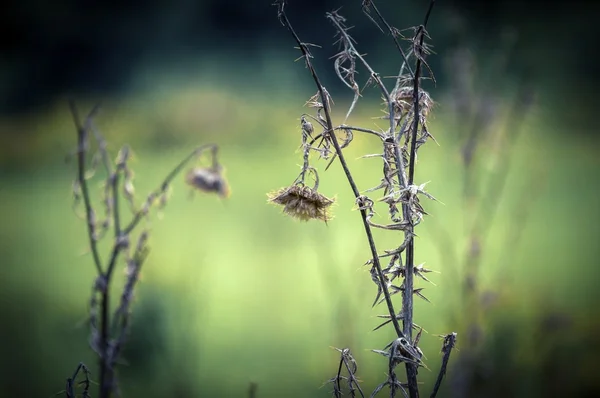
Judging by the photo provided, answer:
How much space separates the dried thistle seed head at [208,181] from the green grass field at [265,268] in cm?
64

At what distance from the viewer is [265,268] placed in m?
2.41

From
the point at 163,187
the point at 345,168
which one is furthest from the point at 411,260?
the point at 163,187

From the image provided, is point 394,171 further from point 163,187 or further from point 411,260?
point 163,187

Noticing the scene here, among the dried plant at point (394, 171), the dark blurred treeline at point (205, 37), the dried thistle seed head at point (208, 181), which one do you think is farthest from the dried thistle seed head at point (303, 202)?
the dark blurred treeline at point (205, 37)

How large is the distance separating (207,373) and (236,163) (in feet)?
2.98

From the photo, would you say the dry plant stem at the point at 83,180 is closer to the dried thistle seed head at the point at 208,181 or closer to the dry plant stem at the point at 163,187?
the dry plant stem at the point at 163,187

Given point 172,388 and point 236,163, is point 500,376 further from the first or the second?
point 236,163

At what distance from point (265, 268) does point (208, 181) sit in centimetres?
119

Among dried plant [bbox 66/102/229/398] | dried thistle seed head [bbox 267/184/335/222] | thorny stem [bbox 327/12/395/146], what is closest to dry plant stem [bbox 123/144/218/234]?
dried plant [bbox 66/102/229/398]

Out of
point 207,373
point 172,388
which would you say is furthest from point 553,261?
point 172,388

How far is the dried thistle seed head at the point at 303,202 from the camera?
697 mm

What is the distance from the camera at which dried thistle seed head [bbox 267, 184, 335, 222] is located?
0.70 m

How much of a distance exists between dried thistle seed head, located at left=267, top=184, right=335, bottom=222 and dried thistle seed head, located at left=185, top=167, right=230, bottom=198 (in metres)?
0.56

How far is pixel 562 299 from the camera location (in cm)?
240
